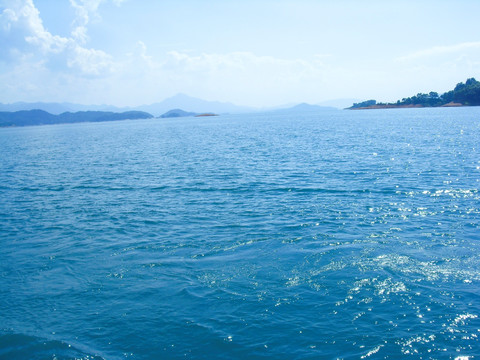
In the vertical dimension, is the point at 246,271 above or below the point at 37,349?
above

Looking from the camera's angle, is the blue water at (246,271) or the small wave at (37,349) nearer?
the small wave at (37,349)

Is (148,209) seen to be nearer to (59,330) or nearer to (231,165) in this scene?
(59,330)

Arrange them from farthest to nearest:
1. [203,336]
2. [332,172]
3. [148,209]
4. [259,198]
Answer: [332,172] → [259,198] → [148,209] → [203,336]

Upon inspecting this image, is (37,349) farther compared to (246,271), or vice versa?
(246,271)

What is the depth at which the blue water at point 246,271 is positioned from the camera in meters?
11.9

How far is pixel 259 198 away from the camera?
1161 inches

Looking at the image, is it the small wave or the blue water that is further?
the blue water

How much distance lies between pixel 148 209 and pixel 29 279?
442 inches

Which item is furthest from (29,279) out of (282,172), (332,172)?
(332,172)

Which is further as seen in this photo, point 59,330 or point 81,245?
point 81,245

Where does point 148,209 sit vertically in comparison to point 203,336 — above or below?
above

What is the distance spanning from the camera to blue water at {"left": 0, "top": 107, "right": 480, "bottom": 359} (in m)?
11.9

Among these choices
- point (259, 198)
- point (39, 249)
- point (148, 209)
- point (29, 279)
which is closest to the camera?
point (29, 279)

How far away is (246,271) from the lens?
16750 millimetres
